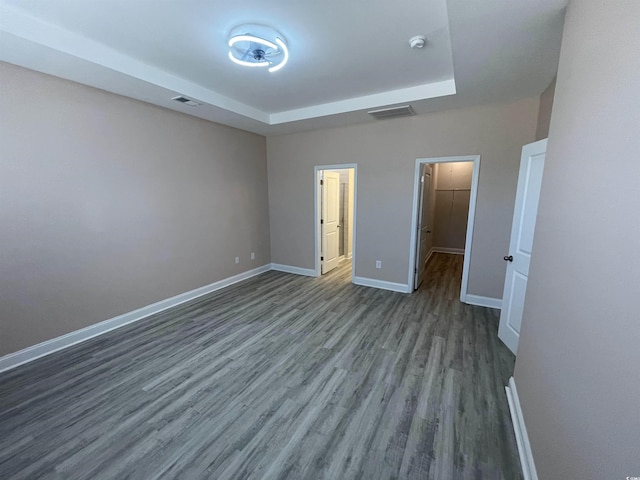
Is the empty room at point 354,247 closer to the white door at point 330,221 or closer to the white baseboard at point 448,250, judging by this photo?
the white door at point 330,221

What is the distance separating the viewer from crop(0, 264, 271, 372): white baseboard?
95.0 inches

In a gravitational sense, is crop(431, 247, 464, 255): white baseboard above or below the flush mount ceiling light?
below

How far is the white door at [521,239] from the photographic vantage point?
2.32 m

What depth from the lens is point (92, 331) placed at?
2896 millimetres

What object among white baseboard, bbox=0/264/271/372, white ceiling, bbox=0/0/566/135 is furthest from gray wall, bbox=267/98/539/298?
white baseboard, bbox=0/264/271/372

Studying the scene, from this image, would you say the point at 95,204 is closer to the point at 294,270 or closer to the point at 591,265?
the point at 294,270

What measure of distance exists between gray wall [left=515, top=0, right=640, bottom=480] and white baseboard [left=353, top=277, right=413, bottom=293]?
2588 mm

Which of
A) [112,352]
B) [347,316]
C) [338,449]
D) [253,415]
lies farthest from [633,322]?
[112,352]

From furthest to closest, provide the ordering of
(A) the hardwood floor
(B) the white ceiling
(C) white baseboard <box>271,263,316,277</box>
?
(C) white baseboard <box>271,263,316,277</box> → (B) the white ceiling → (A) the hardwood floor

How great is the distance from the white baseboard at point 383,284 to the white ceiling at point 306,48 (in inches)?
104

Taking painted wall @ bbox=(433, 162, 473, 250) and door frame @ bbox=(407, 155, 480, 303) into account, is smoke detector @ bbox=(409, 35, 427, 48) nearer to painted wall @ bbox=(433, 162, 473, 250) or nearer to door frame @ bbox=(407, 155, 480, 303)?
door frame @ bbox=(407, 155, 480, 303)

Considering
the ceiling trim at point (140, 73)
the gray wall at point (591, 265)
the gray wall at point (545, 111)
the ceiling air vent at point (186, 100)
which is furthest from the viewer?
the ceiling air vent at point (186, 100)

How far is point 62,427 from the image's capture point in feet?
5.86

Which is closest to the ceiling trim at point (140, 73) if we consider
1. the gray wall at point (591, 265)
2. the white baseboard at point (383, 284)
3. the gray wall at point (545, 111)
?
the gray wall at point (545, 111)
